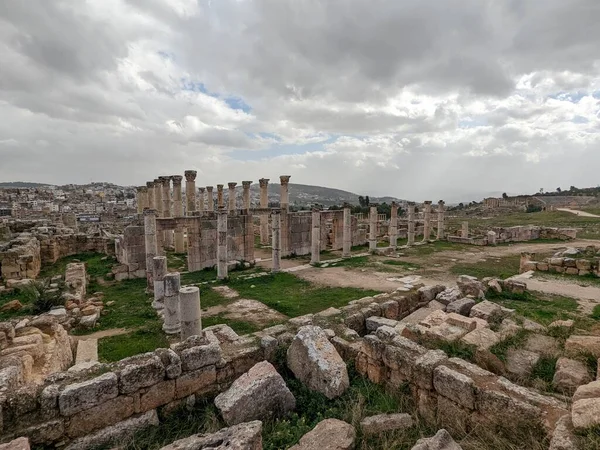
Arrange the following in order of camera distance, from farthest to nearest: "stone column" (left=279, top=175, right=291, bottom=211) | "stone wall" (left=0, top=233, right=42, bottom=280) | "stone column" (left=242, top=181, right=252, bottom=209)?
"stone column" (left=242, top=181, right=252, bottom=209)
"stone column" (left=279, top=175, right=291, bottom=211)
"stone wall" (left=0, top=233, right=42, bottom=280)

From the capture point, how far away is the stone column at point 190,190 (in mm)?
22886

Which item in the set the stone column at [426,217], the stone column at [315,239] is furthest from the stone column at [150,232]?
the stone column at [426,217]

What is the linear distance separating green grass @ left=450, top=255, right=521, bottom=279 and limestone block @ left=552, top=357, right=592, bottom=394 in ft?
38.8

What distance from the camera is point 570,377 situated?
17.1 feet

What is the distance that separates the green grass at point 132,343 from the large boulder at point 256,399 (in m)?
4.59

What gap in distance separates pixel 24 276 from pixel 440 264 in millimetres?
22480

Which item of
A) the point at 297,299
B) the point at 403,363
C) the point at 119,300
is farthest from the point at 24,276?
the point at 403,363

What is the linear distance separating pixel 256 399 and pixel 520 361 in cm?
499

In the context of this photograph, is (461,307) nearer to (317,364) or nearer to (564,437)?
(317,364)

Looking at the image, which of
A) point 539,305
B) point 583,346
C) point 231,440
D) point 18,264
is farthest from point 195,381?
point 18,264

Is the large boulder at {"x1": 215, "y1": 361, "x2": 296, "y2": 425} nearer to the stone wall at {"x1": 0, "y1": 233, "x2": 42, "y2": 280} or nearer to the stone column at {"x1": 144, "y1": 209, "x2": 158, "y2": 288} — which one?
the stone column at {"x1": 144, "y1": 209, "x2": 158, "y2": 288}

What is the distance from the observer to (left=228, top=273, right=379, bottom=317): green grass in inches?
486

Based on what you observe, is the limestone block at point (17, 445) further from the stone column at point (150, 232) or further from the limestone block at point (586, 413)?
the stone column at point (150, 232)

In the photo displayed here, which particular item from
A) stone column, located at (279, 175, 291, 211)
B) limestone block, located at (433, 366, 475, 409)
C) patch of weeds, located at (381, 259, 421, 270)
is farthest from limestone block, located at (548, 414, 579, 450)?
stone column, located at (279, 175, 291, 211)
